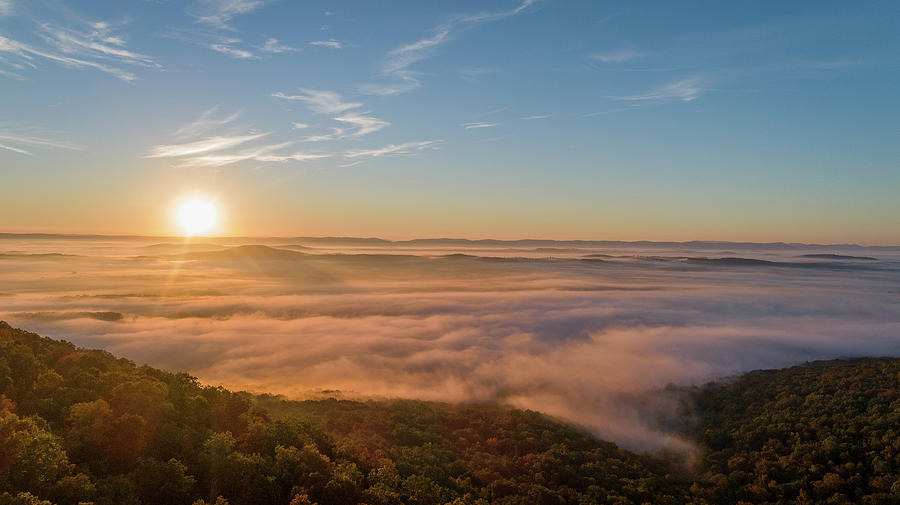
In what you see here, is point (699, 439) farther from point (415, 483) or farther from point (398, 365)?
point (398, 365)

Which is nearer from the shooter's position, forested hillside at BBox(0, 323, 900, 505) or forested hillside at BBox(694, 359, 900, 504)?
forested hillside at BBox(0, 323, 900, 505)

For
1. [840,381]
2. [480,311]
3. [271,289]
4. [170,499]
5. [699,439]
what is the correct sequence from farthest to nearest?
[271,289] → [480,311] → [840,381] → [699,439] → [170,499]

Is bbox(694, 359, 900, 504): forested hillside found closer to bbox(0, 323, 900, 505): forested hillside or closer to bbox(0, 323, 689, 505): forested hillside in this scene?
bbox(0, 323, 900, 505): forested hillside

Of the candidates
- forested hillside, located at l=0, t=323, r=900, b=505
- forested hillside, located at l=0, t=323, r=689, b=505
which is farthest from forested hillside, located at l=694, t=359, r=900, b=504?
forested hillside, located at l=0, t=323, r=689, b=505

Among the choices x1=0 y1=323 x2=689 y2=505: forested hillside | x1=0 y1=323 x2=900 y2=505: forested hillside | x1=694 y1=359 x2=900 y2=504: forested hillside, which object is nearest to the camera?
x1=0 y1=323 x2=689 y2=505: forested hillside

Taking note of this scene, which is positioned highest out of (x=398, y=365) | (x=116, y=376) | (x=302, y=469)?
(x=116, y=376)

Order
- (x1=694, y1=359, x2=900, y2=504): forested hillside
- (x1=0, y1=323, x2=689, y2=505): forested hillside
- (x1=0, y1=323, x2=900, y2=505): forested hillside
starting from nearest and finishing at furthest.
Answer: (x1=0, y1=323, x2=689, y2=505): forested hillside < (x1=0, y1=323, x2=900, y2=505): forested hillside < (x1=694, y1=359, x2=900, y2=504): forested hillside

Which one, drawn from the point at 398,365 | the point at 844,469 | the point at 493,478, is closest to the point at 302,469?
the point at 493,478

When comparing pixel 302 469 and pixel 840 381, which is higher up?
pixel 302 469

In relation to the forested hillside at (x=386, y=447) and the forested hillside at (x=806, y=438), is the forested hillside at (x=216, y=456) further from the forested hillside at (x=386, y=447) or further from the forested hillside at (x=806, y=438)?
the forested hillside at (x=806, y=438)

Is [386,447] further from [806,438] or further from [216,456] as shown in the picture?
[806,438]
